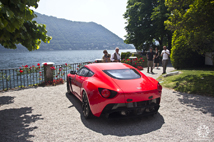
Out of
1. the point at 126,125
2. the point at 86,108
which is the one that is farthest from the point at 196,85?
the point at 86,108

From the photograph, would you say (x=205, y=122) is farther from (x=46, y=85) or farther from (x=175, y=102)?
(x=46, y=85)

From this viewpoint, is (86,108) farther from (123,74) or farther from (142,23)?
(142,23)

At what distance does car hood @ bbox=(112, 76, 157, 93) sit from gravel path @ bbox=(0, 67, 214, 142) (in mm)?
908

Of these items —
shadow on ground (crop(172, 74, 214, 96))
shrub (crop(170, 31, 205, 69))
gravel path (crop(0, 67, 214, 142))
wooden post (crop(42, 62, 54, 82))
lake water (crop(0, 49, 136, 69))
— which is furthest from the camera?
lake water (crop(0, 49, 136, 69))

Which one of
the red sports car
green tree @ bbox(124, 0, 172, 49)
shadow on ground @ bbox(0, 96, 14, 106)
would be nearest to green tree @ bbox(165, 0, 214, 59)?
the red sports car

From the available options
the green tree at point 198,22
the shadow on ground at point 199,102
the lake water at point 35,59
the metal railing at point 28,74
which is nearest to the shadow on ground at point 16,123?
the metal railing at point 28,74

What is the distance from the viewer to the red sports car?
13.2ft

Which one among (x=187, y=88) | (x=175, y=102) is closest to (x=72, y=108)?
(x=175, y=102)

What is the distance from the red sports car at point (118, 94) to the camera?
4.02m

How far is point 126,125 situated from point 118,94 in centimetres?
91

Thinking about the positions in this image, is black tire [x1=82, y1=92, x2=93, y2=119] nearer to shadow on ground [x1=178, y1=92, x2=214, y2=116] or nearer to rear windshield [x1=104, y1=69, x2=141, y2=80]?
rear windshield [x1=104, y1=69, x2=141, y2=80]

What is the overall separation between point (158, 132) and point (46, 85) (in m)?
7.87

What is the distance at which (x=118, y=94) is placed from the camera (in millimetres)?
3980

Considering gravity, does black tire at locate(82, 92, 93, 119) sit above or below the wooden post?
below
